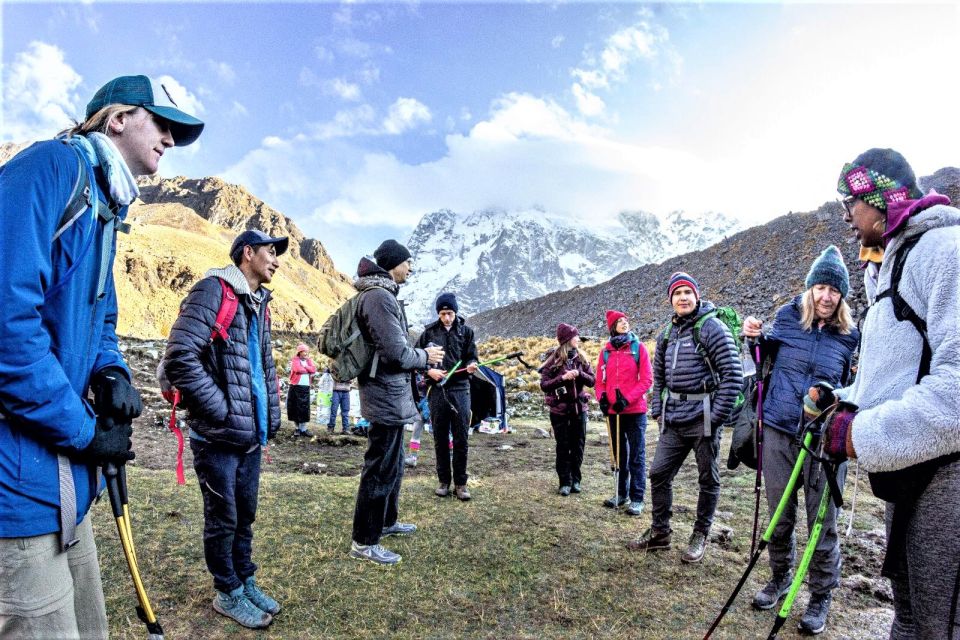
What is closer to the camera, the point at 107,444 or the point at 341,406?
the point at 107,444

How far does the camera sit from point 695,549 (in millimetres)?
4410

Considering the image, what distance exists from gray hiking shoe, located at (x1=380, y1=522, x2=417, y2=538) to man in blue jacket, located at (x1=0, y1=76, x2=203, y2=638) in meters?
3.03

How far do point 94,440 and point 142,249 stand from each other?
6794cm

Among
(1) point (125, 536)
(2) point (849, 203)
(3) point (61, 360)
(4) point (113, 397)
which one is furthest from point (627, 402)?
(3) point (61, 360)

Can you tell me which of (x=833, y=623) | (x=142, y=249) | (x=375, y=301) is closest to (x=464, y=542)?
(x=375, y=301)

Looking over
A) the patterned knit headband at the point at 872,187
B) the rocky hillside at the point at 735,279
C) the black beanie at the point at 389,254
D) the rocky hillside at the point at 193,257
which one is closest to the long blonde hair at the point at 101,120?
the black beanie at the point at 389,254

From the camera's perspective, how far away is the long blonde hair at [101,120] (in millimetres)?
1836

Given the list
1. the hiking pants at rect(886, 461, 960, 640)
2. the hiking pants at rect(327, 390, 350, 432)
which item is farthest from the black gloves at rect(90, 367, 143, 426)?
the hiking pants at rect(327, 390, 350, 432)

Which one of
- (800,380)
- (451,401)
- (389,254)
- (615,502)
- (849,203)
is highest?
(389,254)

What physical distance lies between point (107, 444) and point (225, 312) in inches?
56.5

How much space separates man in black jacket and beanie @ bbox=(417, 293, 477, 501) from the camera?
593 cm

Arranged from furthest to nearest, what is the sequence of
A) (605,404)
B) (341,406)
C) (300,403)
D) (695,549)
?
(341,406) < (300,403) < (605,404) < (695,549)

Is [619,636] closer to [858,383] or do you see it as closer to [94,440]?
[858,383]

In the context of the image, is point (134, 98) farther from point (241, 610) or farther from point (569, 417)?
point (569, 417)
